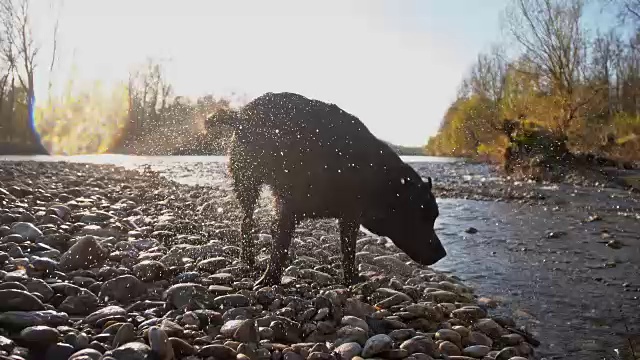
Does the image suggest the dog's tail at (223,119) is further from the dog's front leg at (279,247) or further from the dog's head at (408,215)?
the dog's head at (408,215)

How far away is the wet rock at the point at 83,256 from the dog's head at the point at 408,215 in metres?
2.70

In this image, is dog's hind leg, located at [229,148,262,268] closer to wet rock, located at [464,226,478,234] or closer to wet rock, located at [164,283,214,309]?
wet rock, located at [164,283,214,309]

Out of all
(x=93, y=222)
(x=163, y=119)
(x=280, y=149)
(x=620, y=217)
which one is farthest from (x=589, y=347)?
(x=163, y=119)

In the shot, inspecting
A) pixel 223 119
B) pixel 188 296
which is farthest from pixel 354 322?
pixel 223 119

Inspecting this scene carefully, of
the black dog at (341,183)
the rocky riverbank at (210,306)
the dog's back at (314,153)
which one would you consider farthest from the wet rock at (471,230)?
the dog's back at (314,153)

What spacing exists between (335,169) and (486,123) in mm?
31010

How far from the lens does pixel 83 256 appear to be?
4336 millimetres

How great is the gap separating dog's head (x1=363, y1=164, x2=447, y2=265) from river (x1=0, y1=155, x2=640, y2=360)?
0.83 meters

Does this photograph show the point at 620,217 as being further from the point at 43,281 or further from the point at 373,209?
the point at 43,281

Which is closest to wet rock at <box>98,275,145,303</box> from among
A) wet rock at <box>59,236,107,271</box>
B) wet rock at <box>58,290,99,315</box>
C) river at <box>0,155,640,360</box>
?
wet rock at <box>58,290,99,315</box>

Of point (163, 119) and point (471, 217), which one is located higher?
point (163, 119)

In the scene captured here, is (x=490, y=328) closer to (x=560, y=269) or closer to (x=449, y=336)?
(x=449, y=336)

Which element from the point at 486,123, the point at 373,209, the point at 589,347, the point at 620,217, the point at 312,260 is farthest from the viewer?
the point at 486,123

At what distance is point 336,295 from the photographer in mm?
3895
